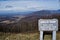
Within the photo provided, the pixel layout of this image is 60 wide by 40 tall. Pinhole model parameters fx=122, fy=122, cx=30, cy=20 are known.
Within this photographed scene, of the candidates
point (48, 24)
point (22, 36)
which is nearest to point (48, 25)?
point (48, 24)

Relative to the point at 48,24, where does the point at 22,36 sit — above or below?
below

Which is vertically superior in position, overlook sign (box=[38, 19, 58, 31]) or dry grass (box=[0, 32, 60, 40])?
overlook sign (box=[38, 19, 58, 31])

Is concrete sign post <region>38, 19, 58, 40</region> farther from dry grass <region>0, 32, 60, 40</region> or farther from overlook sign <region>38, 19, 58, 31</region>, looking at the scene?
dry grass <region>0, 32, 60, 40</region>

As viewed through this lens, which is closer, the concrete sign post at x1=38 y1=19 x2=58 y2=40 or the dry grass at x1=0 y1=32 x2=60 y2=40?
the concrete sign post at x1=38 y1=19 x2=58 y2=40

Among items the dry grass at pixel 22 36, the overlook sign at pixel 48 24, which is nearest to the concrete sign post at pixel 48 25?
the overlook sign at pixel 48 24

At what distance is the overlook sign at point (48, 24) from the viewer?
7.37 ft

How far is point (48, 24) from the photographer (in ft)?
7.41

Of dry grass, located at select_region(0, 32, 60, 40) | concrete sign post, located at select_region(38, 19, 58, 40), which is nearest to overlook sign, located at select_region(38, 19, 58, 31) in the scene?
concrete sign post, located at select_region(38, 19, 58, 40)

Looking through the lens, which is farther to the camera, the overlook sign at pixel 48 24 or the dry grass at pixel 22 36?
the dry grass at pixel 22 36

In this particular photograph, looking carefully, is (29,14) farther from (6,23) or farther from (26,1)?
(6,23)

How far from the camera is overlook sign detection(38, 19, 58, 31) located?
2.25 metres

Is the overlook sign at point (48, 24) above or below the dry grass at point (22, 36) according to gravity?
above

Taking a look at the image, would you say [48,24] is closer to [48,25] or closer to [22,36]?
[48,25]

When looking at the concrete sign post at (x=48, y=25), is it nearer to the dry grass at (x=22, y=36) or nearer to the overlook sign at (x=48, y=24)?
the overlook sign at (x=48, y=24)
